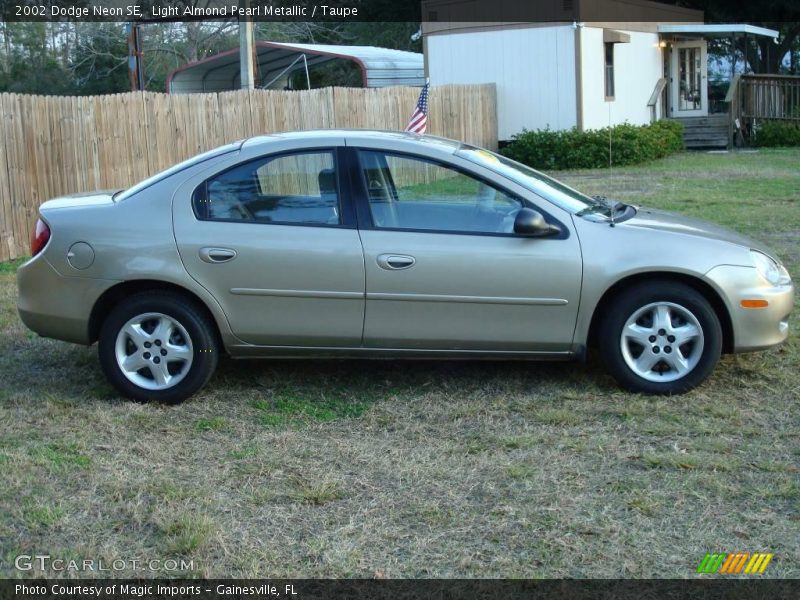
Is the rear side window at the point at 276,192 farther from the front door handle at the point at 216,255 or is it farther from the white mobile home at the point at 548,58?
the white mobile home at the point at 548,58

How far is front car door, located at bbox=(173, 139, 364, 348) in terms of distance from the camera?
591 centimetres

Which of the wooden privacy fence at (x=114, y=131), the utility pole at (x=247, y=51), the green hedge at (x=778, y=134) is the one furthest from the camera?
the green hedge at (x=778, y=134)

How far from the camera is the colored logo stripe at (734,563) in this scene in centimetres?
393

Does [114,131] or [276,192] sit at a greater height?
[114,131]

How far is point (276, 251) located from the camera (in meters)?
5.92

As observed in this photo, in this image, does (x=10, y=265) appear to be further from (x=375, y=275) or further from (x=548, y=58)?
(x=548, y=58)

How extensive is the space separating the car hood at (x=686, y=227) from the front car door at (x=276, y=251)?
170cm

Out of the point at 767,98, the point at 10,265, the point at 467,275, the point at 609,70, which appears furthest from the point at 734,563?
the point at 767,98

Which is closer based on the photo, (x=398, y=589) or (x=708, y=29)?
(x=398, y=589)

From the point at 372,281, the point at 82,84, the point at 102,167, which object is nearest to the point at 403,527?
the point at 372,281

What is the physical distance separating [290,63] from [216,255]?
88.2ft

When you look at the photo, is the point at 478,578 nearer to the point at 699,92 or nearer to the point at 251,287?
the point at 251,287

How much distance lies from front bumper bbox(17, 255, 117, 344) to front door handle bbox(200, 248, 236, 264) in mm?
552

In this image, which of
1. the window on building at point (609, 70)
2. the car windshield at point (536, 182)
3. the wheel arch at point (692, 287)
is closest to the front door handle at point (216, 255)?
the car windshield at point (536, 182)
